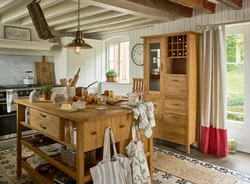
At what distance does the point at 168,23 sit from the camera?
4578 millimetres

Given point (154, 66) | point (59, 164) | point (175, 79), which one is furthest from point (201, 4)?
point (59, 164)

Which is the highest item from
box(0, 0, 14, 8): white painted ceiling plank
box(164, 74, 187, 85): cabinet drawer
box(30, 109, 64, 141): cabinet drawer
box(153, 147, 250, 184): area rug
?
box(0, 0, 14, 8): white painted ceiling plank

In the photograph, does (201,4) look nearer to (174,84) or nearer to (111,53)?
(174,84)

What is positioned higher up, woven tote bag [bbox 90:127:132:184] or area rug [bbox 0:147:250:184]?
woven tote bag [bbox 90:127:132:184]

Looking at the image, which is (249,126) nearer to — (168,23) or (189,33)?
(189,33)

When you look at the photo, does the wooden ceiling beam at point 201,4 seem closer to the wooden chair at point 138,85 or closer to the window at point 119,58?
the wooden chair at point 138,85

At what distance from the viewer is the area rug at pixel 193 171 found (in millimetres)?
2904

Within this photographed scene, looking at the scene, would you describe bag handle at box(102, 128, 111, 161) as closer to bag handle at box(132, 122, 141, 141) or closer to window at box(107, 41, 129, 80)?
bag handle at box(132, 122, 141, 141)

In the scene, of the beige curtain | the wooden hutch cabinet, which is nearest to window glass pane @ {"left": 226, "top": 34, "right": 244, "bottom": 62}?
the beige curtain

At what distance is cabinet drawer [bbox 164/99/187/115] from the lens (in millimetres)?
3919

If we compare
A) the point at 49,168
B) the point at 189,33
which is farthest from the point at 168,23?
the point at 49,168

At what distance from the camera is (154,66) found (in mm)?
4387

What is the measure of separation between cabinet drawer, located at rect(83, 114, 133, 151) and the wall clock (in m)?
3.10

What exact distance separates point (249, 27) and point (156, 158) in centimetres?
257
